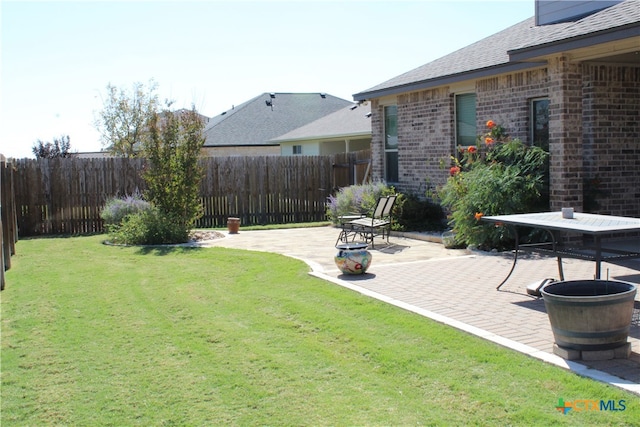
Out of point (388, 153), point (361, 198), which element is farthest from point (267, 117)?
point (361, 198)

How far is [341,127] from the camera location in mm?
27891

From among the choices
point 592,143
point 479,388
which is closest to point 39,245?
point 592,143

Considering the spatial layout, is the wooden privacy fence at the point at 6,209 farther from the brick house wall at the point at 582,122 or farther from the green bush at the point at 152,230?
the brick house wall at the point at 582,122

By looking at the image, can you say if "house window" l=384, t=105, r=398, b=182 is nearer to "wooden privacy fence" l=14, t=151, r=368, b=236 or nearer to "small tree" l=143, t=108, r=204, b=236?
"wooden privacy fence" l=14, t=151, r=368, b=236

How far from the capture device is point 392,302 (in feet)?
26.3

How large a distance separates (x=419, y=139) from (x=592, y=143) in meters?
5.15

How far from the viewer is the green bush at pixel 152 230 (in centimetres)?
1484

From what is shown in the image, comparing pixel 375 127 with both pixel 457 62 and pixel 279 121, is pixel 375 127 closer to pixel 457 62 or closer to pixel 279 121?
pixel 457 62

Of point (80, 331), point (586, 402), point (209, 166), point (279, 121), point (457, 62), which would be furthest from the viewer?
point (279, 121)

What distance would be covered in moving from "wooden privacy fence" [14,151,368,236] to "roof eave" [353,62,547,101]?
361 cm

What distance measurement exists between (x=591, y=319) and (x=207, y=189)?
15269mm

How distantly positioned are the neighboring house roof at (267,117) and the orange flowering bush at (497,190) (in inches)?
871

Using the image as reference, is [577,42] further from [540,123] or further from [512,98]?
[512,98]

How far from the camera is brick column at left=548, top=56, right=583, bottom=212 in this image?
36.3 ft
